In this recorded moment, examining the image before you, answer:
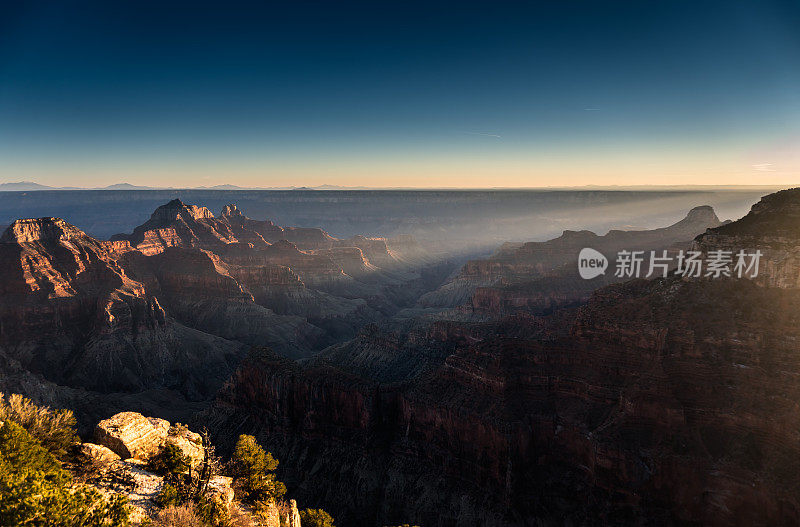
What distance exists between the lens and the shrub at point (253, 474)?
32562 millimetres

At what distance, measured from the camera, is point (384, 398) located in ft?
202

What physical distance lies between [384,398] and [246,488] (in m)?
30.5

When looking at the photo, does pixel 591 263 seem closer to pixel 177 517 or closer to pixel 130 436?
pixel 130 436

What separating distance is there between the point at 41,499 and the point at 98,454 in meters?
10.1

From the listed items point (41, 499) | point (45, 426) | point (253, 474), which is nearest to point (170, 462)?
point (253, 474)

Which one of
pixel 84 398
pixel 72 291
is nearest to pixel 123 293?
pixel 72 291

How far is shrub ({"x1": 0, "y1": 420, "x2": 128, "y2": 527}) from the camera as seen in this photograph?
56.8 ft

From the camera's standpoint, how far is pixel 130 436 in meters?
30.0

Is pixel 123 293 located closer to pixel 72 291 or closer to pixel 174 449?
pixel 72 291

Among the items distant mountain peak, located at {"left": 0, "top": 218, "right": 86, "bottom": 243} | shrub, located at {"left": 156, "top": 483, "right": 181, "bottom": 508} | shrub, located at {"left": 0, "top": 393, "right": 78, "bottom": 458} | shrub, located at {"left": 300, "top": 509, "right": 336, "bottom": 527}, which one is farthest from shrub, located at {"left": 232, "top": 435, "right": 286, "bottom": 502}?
distant mountain peak, located at {"left": 0, "top": 218, "right": 86, "bottom": 243}

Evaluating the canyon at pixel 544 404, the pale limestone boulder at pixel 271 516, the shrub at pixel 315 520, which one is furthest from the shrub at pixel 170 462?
the canyon at pixel 544 404

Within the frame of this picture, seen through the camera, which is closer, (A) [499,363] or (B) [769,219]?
(B) [769,219]

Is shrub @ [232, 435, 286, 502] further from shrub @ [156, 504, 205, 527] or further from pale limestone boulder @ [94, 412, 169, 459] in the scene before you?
shrub @ [156, 504, 205, 527]

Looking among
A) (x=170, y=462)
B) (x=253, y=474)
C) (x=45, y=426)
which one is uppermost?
(x=45, y=426)
